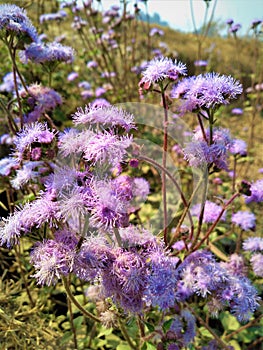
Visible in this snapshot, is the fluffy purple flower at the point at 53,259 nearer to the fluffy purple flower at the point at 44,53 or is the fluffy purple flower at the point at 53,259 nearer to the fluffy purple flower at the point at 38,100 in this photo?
the fluffy purple flower at the point at 38,100

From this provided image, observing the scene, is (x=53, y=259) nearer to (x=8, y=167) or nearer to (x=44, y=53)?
(x=8, y=167)

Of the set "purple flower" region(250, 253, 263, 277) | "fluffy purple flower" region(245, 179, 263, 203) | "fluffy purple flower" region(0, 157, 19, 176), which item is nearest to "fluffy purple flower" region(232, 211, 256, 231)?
"purple flower" region(250, 253, 263, 277)

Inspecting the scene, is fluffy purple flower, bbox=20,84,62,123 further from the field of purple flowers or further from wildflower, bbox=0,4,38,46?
wildflower, bbox=0,4,38,46

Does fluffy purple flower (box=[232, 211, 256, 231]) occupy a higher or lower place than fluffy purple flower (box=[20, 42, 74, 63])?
lower

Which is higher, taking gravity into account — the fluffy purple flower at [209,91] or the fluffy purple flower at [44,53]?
the fluffy purple flower at [44,53]

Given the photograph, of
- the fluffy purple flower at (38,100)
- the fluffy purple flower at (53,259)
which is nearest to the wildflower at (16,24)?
the fluffy purple flower at (38,100)

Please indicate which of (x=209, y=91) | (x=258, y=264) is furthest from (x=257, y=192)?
(x=209, y=91)
